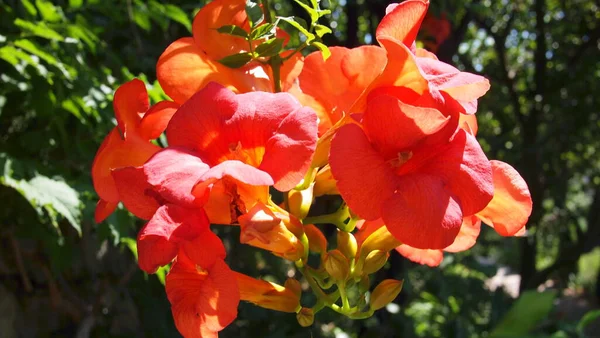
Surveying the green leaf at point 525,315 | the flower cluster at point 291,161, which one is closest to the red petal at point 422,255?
the flower cluster at point 291,161

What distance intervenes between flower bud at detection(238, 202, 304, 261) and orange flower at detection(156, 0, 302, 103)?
0.27m

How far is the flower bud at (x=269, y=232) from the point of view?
30.1 inches

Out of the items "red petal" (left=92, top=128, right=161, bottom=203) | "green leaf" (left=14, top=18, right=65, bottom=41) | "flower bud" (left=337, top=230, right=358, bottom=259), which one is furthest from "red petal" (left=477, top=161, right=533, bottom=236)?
"green leaf" (left=14, top=18, right=65, bottom=41)

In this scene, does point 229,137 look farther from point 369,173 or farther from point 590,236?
point 590,236

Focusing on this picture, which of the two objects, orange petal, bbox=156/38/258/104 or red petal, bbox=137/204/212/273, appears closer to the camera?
red petal, bbox=137/204/212/273

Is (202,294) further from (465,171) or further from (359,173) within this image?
(465,171)

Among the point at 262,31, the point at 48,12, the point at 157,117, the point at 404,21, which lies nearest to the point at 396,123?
the point at 404,21

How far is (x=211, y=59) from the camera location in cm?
101

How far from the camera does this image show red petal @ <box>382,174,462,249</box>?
0.74m

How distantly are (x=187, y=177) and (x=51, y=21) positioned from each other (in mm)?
1422

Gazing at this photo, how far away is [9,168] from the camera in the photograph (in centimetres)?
169

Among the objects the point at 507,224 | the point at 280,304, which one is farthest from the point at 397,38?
the point at 280,304

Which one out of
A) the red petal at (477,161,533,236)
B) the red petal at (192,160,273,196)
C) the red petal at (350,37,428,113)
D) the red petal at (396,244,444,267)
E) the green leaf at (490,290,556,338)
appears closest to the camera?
the red petal at (192,160,273,196)

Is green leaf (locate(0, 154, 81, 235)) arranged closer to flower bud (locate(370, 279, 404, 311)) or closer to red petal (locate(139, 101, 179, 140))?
red petal (locate(139, 101, 179, 140))
